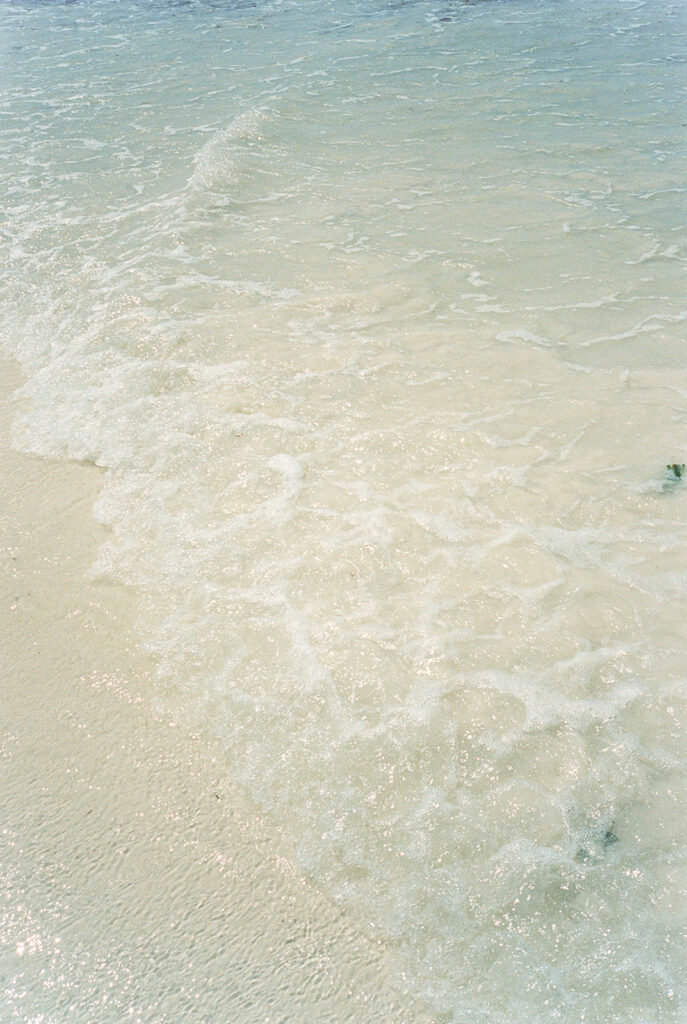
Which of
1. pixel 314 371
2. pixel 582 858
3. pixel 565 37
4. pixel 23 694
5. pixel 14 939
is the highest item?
pixel 565 37

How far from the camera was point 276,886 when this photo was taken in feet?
8.78

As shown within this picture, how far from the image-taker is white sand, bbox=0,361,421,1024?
2.43 metres

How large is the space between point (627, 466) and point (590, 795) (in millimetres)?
2208

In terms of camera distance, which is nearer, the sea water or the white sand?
the white sand

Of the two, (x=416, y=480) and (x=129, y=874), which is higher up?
(x=416, y=480)

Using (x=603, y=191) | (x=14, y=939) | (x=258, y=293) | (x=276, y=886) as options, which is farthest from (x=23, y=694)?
(x=603, y=191)

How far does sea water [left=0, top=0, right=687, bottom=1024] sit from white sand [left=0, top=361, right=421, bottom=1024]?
0.43ft

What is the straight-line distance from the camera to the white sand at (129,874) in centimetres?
243

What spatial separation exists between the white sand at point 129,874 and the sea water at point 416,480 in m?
0.13

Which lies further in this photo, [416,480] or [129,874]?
[416,480]

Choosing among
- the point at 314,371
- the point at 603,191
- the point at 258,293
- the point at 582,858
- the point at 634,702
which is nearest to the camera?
the point at 582,858

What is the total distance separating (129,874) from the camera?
8.98 feet

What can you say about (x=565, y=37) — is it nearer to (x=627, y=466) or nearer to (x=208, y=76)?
(x=208, y=76)

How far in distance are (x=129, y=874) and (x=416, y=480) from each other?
2502mm
